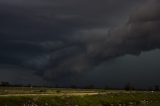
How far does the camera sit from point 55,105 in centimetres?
9250

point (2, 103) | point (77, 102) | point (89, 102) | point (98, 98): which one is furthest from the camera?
point (98, 98)

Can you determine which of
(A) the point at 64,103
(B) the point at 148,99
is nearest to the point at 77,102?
(A) the point at 64,103

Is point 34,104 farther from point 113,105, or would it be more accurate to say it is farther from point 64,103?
point 113,105

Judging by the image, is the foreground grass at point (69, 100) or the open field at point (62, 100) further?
the open field at point (62, 100)

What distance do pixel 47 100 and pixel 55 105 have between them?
2.67 metres

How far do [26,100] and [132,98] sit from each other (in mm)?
63418

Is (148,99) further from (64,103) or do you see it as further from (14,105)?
(14,105)

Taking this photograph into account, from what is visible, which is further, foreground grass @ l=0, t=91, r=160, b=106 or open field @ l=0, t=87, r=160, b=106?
open field @ l=0, t=87, r=160, b=106

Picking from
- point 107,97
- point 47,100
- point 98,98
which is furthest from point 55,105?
point 107,97

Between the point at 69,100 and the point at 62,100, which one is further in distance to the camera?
the point at 69,100

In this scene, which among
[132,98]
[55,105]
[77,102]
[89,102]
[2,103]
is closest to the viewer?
[2,103]

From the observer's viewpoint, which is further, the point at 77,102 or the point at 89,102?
the point at 89,102

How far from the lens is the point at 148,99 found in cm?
15112

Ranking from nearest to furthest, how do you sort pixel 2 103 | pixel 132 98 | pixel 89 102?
pixel 2 103 → pixel 89 102 → pixel 132 98
